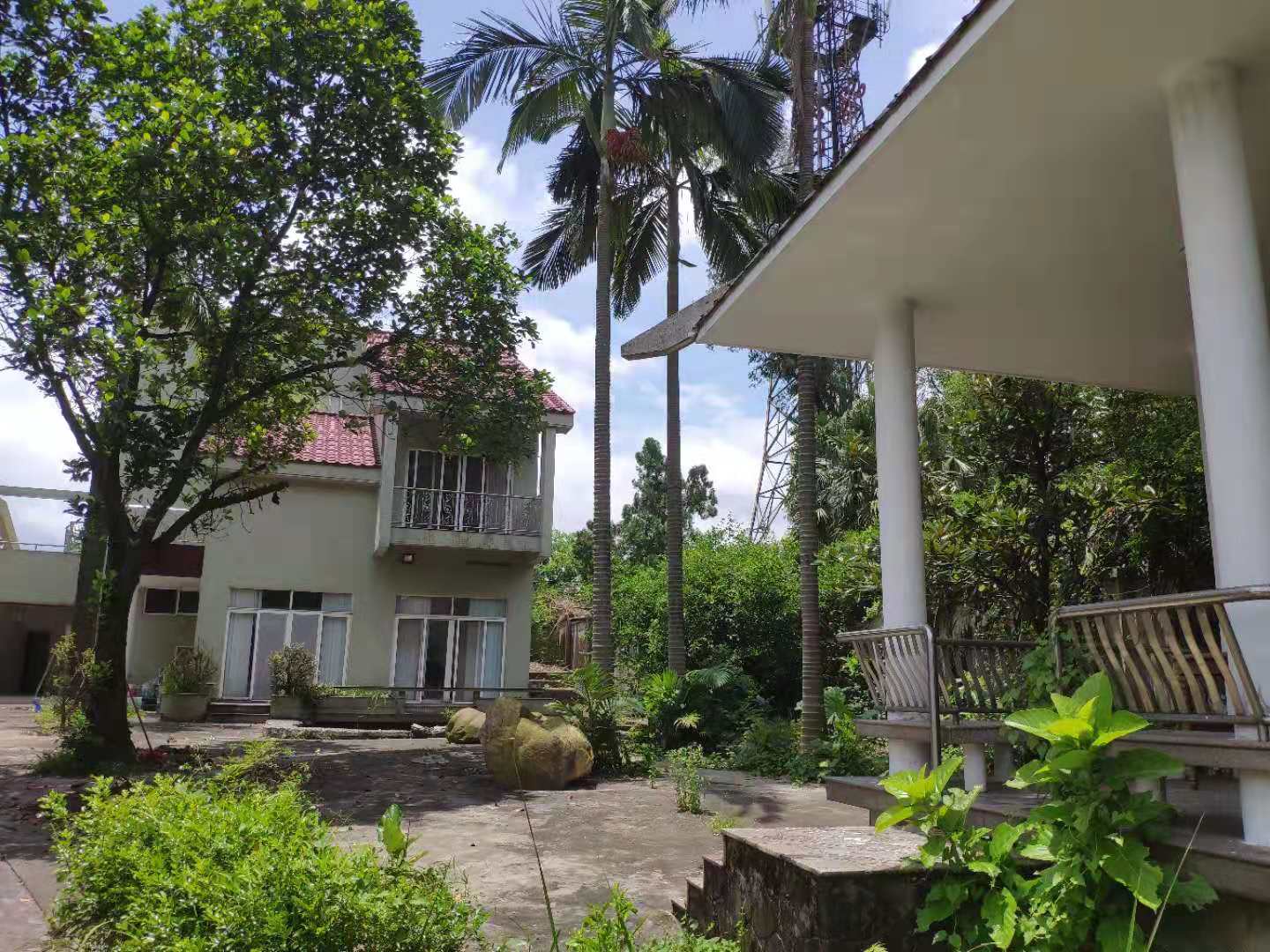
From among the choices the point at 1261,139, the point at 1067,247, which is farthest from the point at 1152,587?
the point at 1261,139

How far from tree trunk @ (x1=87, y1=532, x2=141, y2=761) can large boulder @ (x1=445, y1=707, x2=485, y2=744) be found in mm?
5630

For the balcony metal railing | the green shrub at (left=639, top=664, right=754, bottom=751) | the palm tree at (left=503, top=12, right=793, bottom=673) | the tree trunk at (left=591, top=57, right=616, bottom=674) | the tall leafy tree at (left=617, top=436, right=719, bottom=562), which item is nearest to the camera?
the green shrub at (left=639, top=664, right=754, bottom=751)

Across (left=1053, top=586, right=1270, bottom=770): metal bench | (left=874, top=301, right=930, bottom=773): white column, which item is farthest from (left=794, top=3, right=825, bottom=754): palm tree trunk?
(left=1053, top=586, right=1270, bottom=770): metal bench

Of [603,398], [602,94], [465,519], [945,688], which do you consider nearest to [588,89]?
[602,94]

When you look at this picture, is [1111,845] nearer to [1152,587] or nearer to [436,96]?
[1152,587]

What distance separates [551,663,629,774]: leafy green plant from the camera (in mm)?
13414

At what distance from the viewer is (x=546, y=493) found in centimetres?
2317

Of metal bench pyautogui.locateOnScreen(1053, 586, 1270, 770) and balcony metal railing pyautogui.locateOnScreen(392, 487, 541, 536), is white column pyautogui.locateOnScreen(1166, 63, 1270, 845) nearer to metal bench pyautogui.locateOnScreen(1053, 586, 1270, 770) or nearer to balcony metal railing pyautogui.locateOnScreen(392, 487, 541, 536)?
metal bench pyautogui.locateOnScreen(1053, 586, 1270, 770)

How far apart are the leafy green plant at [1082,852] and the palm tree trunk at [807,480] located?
9.88 m

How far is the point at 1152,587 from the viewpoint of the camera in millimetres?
9438

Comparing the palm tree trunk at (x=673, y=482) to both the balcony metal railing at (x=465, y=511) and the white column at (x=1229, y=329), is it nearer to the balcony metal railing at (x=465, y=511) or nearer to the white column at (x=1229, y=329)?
the balcony metal railing at (x=465, y=511)

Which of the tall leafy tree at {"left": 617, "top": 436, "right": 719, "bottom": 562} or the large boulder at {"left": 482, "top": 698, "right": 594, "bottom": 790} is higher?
the tall leafy tree at {"left": 617, "top": 436, "right": 719, "bottom": 562}

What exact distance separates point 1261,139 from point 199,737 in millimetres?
16692

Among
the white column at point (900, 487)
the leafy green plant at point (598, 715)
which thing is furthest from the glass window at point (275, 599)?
the white column at point (900, 487)
